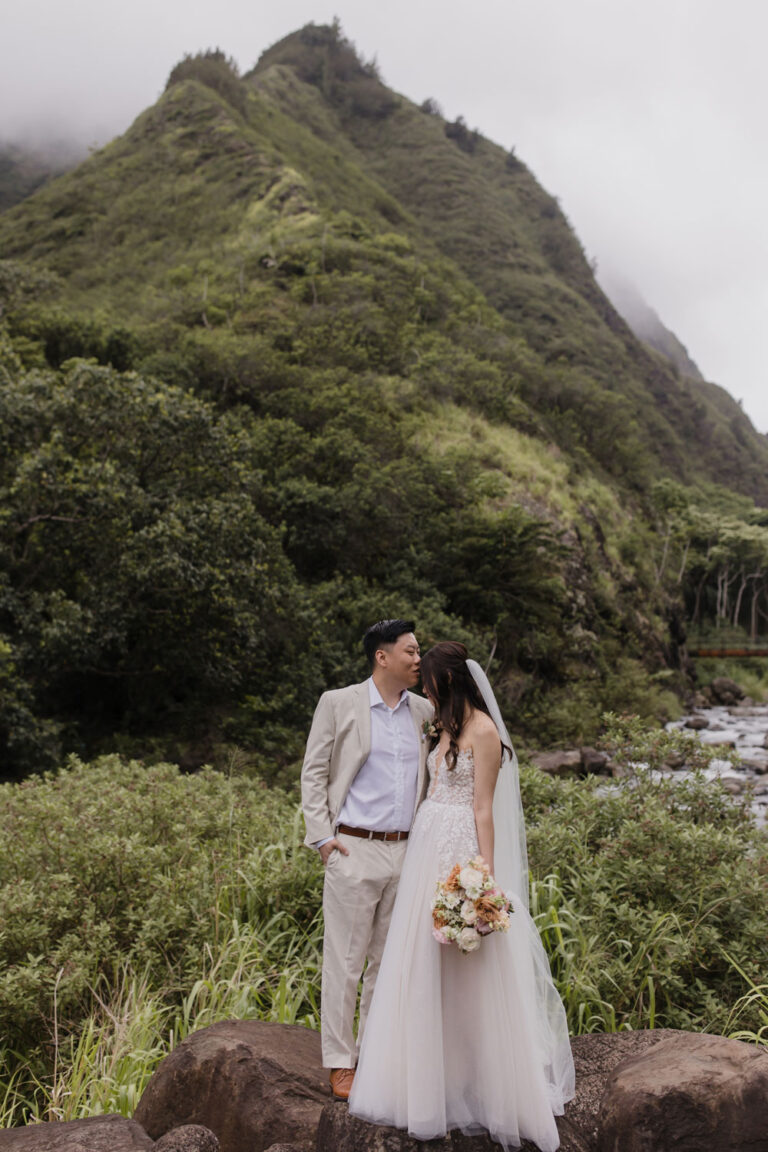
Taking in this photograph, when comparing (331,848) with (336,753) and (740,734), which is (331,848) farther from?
(740,734)

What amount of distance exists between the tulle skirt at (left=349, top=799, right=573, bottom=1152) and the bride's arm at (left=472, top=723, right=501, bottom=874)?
2.8 inches

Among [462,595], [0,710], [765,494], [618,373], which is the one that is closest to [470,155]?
[618,373]

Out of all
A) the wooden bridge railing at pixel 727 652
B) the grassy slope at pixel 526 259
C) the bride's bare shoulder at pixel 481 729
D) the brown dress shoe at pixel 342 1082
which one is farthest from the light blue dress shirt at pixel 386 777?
the grassy slope at pixel 526 259

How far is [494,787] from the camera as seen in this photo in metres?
3.29

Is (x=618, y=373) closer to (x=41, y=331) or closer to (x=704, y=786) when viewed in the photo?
(x=41, y=331)

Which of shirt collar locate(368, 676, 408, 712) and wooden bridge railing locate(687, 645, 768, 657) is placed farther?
wooden bridge railing locate(687, 645, 768, 657)

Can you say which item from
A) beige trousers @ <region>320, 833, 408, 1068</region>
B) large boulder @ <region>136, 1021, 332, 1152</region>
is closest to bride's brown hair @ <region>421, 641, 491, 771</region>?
beige trousers @ <region>320, 833, 408, 1068</region>

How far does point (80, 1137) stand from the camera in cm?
298

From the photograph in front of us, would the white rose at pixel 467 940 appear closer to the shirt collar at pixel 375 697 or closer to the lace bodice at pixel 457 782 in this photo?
the lace bodice at pixel 457 782

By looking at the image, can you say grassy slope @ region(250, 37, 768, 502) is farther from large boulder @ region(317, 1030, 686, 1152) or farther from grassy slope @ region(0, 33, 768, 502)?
large boulder @ region(317, 1030, 686, 1152)

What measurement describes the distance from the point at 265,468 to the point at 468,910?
56.5 ft

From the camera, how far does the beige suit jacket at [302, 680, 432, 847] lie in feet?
11.3

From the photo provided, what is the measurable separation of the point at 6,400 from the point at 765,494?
7152cm

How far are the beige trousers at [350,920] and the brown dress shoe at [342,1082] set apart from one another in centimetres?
2
